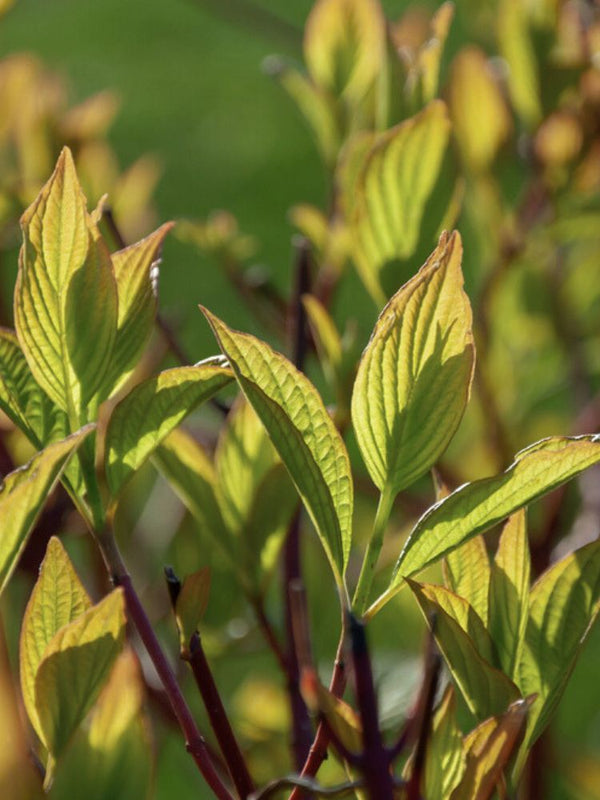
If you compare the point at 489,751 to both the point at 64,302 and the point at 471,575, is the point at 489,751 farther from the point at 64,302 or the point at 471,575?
the point at 64,302

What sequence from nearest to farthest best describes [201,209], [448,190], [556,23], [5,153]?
[448,190], [556,23], [5,153], [201,209]

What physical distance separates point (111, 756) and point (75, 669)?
0.04 meters

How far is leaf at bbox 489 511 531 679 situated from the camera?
19.1 inches

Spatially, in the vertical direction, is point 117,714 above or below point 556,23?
below

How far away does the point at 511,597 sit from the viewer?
0.49m

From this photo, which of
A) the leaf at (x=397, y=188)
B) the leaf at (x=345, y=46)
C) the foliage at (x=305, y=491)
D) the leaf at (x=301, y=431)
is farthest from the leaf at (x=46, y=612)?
the leaf at (x=345, y=46)

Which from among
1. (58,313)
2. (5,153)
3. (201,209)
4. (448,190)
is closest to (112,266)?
(58,313)

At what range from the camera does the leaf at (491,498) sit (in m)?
0.43

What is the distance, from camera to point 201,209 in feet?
14.1

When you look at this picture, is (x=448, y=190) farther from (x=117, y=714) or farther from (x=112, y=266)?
(x=117, y=714)

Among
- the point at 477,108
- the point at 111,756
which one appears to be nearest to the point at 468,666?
the point at 111,756

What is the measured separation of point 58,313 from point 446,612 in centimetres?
20

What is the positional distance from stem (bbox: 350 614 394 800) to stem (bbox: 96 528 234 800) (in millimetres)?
73

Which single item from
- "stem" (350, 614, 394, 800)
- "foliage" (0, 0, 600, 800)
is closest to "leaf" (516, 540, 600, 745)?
"foliage" (0, 0, 600, 800)
